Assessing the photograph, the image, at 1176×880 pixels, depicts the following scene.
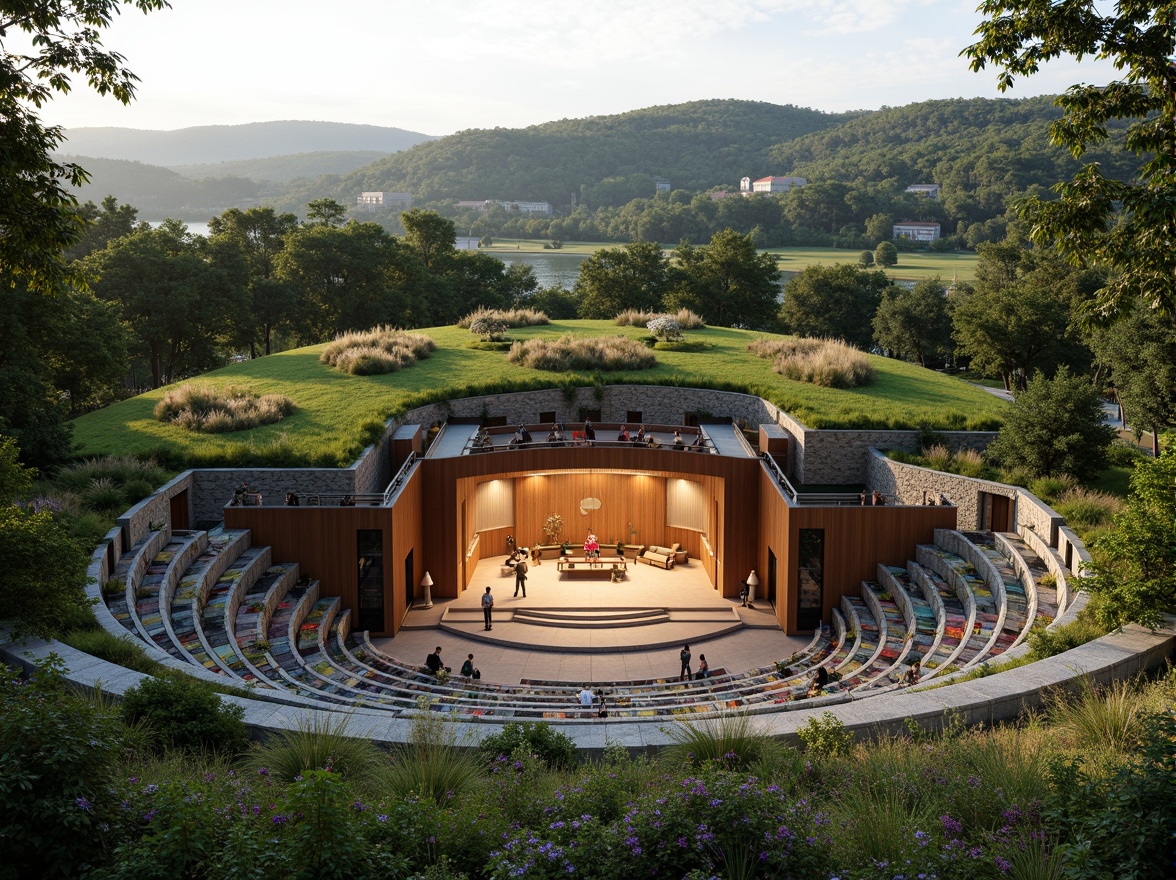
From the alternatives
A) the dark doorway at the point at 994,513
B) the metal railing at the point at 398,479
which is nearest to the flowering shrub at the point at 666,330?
the metal railing at the point at 398,479

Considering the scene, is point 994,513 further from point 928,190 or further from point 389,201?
point 389,201

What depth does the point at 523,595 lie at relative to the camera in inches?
904

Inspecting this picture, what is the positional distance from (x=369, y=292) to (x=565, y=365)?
18.4 meters

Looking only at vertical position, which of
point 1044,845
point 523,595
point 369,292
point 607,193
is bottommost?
point 523,595

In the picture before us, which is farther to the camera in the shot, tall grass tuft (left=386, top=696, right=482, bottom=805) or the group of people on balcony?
the group of people on balcony

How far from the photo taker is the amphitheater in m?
11.6

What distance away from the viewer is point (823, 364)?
95.6ft

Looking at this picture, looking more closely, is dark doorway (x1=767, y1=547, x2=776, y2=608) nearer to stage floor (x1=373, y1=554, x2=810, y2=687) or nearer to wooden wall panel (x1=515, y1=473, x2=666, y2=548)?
stage floor (x1=373, y1=554, x2=810, y2=687)

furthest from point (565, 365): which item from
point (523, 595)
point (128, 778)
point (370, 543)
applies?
point (128, 778)

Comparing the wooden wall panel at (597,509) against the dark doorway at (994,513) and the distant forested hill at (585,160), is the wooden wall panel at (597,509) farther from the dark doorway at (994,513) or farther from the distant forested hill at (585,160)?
the distant forested hill at (585,160)

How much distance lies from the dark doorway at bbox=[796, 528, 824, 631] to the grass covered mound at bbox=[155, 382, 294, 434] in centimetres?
1526

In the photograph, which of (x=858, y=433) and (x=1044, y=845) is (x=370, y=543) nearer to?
(x=858, y=433)

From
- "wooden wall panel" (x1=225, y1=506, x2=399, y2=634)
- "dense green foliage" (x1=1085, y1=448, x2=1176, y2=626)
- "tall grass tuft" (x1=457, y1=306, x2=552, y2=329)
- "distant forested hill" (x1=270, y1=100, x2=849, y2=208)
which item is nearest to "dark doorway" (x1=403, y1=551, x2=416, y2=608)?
"wooden wall panel" (x1=225, y1=506, x2=399, y2=634)

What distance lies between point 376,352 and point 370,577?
13.0 metres
